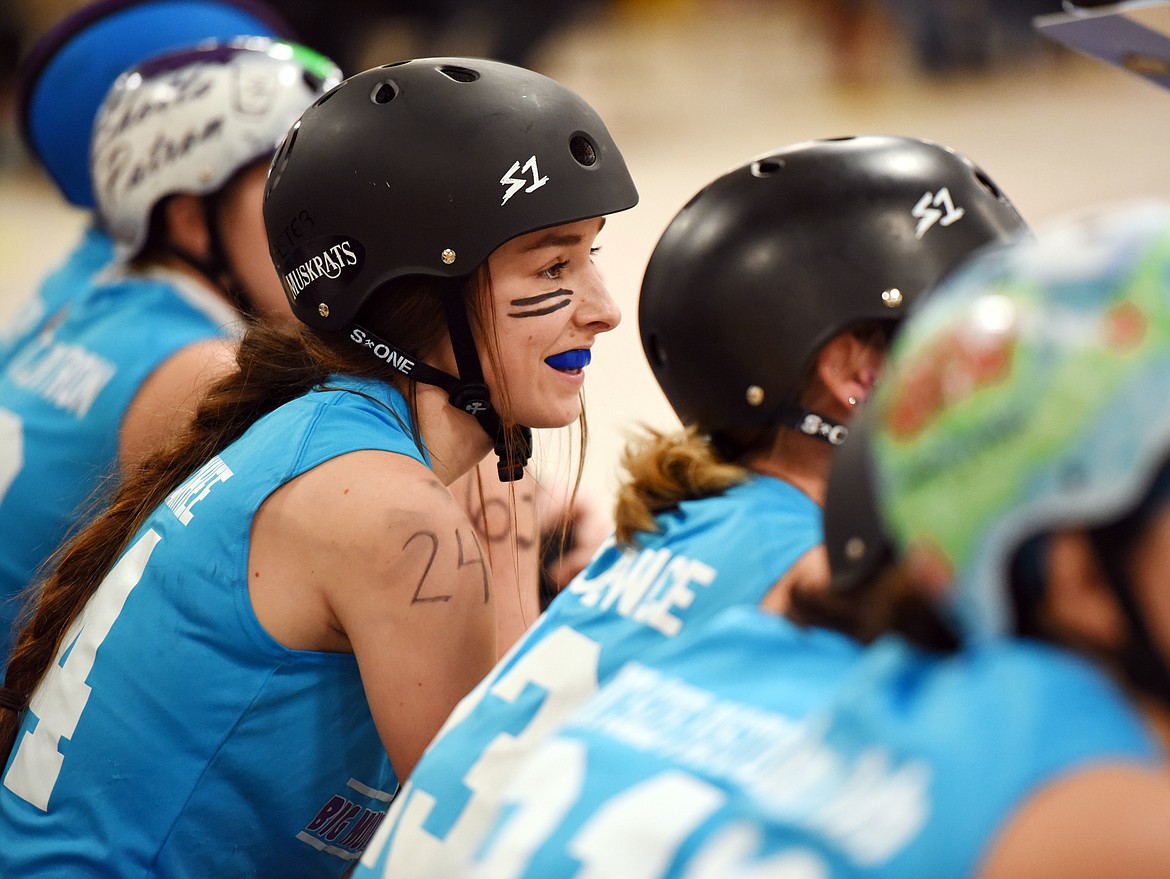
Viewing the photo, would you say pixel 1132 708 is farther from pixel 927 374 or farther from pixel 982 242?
pixel 982 242

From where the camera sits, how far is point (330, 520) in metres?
1.91

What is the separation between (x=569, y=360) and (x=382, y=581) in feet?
1.72

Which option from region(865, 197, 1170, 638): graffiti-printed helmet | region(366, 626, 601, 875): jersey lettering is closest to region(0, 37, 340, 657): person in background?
region(366, 626, 601, 875): jersey lettering

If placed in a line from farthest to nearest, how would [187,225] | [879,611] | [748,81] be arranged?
[748,81] < [187,225] < [879,611]

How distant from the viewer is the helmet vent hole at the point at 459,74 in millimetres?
2271

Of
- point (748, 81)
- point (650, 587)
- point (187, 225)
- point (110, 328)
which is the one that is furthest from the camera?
point (748, 81)

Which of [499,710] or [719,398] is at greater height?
[719,398]

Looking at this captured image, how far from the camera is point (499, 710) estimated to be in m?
1.64

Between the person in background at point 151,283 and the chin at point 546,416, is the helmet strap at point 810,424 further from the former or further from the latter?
the person in background at point 151,283

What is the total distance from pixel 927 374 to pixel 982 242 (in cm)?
106

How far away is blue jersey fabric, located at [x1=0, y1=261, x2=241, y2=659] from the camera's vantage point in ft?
10.3

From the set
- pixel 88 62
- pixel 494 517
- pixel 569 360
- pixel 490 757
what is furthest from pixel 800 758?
pixel 88 62

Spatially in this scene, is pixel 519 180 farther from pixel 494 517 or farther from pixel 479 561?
pixel 494 517

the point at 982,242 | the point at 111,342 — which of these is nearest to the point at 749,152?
the point at 111,342
